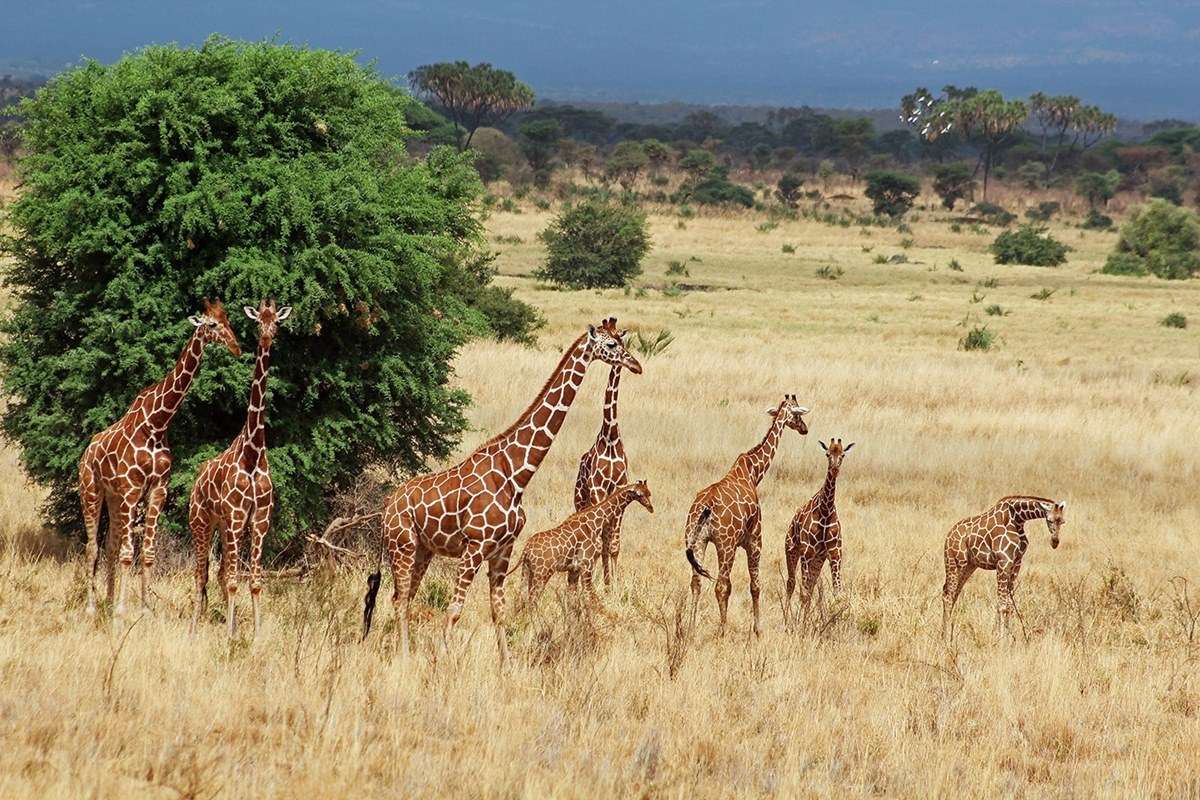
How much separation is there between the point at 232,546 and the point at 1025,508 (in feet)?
19.4

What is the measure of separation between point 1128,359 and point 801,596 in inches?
942

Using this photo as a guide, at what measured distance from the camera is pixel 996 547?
37.3 ft

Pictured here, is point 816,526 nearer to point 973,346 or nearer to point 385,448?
point 385,448

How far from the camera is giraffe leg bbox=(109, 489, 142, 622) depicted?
9.49 metres

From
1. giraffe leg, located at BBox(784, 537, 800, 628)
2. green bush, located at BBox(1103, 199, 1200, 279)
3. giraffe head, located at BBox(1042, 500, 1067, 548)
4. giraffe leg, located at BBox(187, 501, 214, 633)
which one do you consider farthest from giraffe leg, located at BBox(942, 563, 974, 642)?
green bush, located at BBox(1103, 199, 1200, 279)

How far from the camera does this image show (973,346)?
3434 cm

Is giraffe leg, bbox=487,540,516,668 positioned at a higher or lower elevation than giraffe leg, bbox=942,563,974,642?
higher

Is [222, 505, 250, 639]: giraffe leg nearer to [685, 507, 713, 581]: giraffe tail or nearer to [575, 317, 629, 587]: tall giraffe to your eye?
[685, 507, 713, 581]: giraffe tail

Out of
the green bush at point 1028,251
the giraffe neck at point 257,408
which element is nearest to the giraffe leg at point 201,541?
the giraffe neck at point 257,408

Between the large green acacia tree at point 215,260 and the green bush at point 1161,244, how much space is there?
1980 inches

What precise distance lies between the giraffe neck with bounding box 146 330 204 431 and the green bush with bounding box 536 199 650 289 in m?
36.7

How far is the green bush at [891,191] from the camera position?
3381 inches

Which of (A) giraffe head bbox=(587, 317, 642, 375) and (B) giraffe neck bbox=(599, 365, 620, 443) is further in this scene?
(B) giraffe neck bbox=(599, 365, 620, 443)

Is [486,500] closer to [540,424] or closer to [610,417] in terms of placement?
[540,424]
